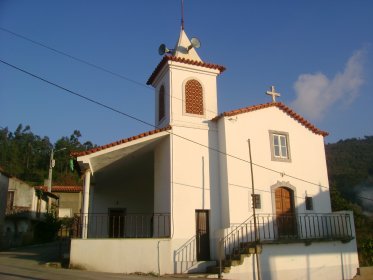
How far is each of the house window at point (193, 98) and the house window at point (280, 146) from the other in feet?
11.1

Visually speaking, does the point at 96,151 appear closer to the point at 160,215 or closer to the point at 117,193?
the point at 160,215

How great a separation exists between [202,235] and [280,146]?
5.39 meters

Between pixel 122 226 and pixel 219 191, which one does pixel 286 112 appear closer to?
pixel 219 191

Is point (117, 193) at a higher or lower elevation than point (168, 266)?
higher

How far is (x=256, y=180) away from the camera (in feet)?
50.6

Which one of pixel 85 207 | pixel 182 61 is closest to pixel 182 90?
pixel 182 61

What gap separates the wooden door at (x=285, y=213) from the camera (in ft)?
50.6

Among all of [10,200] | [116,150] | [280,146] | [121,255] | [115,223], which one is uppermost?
[280,146]

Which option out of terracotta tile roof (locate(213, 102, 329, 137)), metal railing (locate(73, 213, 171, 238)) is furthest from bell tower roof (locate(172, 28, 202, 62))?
metal railing (locate(73, 213, 171, 238))

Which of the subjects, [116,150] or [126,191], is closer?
[116,150]

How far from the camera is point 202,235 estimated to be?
14648 mm

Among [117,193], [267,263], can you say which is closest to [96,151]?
[117,193]

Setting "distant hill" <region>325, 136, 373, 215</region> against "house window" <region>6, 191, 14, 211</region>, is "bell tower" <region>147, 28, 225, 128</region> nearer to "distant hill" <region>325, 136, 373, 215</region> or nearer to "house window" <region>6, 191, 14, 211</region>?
"house window" <region>6, 191, 14, 211</region>

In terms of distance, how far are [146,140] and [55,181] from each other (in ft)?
167
